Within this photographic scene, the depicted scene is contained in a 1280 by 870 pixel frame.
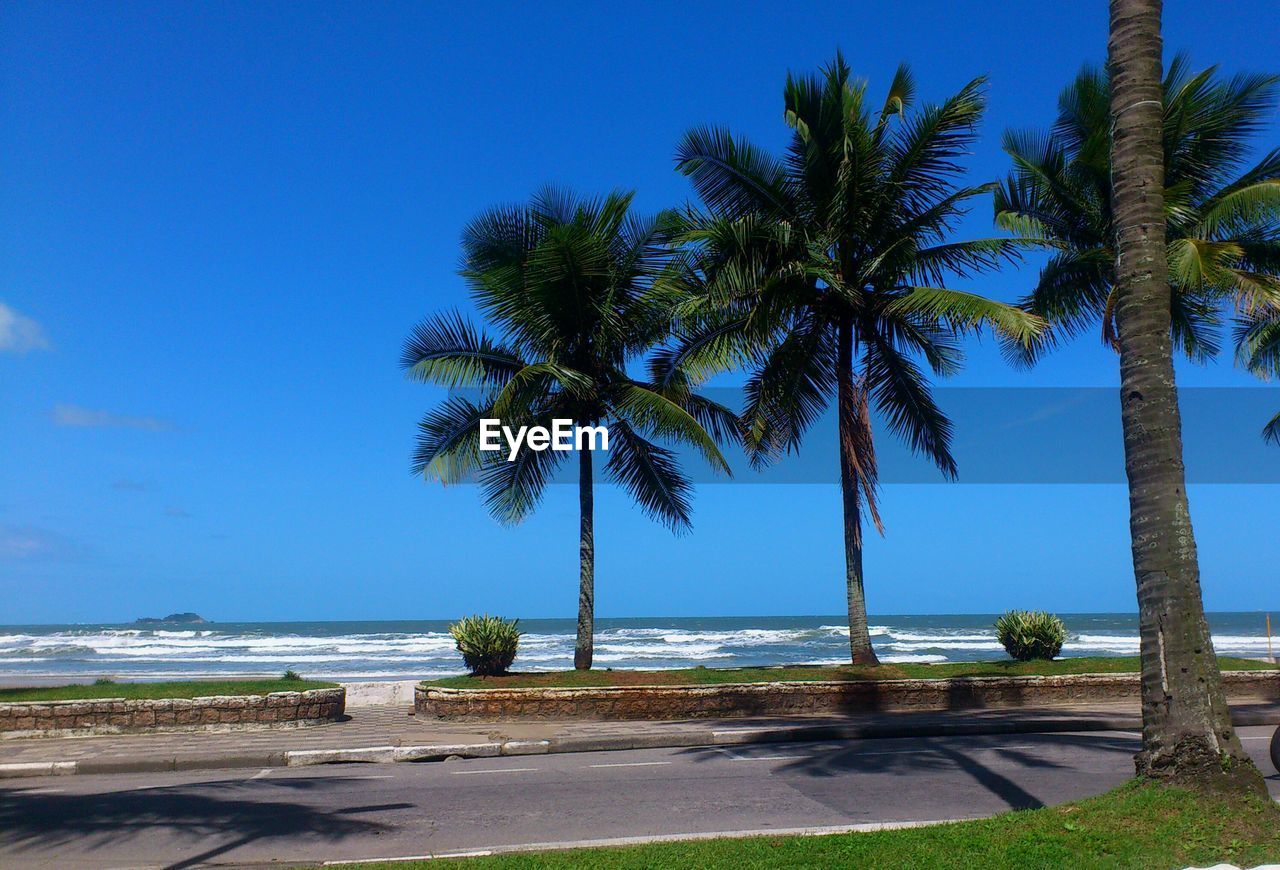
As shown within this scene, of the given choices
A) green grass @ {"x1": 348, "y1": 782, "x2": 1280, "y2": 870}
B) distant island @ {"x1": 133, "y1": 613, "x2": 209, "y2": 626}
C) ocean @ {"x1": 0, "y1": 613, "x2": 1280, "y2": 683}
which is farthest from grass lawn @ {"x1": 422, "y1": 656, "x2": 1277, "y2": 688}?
distant island @ {"x1": 133, "y1": 613, "x2": 209, "y2": 626}

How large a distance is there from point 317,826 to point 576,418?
1137 cm

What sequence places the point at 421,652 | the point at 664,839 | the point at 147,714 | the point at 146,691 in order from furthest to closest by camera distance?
the point at 421,652
the point at 146,691
the point at 147,714
the point at 664,839

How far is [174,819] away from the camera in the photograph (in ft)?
28.8

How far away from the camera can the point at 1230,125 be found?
18781mm

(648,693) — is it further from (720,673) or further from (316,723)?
(316,723)

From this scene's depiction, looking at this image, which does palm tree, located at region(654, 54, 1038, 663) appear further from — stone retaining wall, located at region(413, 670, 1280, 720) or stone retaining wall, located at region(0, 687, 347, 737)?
stone retaining wall, located at region(0, 687, 347, 737)

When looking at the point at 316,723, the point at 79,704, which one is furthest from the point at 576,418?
the point at 79,704

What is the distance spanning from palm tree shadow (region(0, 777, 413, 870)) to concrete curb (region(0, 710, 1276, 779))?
1.83m

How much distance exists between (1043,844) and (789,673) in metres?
11.6

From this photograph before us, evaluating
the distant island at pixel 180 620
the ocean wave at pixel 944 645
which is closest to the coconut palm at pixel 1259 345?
the ocean wave at pixel 944 645

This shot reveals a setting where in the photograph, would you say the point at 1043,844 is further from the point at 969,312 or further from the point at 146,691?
the point at 146,691

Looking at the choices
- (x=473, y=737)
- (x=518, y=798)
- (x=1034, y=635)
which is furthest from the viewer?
(x=1034, y=635)

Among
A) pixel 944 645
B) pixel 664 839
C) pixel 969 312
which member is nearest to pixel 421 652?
pixel 944 645

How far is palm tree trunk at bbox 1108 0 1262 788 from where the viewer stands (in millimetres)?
6570
